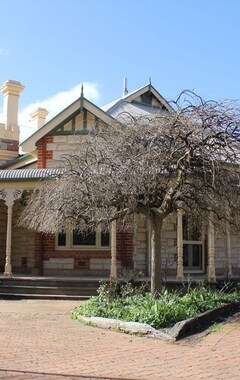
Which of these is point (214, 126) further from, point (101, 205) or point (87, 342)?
point (87, 342)

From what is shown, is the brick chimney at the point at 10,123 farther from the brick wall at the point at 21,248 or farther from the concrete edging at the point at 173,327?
the concrete edging at the point at 173,327

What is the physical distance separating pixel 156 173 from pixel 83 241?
778cm

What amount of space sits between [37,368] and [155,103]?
16.3m

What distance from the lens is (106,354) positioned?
6848 millimetres

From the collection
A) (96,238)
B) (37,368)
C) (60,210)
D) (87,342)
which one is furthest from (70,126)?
(37,368)

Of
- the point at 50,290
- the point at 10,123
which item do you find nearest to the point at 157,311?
the point at 50,290

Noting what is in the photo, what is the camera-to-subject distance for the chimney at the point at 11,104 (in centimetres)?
2351

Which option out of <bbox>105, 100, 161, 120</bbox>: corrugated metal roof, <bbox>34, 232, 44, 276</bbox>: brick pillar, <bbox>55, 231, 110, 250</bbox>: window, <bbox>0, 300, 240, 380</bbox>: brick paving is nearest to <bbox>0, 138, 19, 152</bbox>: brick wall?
<bbox>105, 100, 161, 120</bbox>: corrugated metal roof

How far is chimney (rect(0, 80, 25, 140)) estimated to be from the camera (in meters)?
23.5

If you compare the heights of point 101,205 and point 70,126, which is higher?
point 70,126

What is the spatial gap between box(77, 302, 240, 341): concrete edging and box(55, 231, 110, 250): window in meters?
6.78

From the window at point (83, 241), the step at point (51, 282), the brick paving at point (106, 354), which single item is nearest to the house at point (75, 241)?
the window at point (83, 241)

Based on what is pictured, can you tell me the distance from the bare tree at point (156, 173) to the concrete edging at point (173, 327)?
1533mm

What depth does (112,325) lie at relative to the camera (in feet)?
28.8
